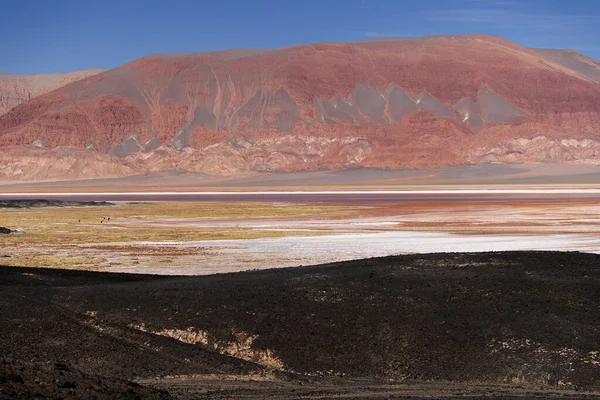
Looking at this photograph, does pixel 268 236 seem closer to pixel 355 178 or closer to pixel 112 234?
pixel 112 234

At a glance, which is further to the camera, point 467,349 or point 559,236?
point 559,236

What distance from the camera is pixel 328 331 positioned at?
15.2 m

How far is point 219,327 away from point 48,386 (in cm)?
626

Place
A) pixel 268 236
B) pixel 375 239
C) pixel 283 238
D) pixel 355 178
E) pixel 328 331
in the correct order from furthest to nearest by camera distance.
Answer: pixel 355 178, pixel 268 236, pixel 283 238, pixel 375 239, pixel 328 331

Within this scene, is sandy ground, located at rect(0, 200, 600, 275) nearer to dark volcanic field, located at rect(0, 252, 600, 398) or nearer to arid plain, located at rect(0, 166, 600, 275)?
arid plain, located at rect(0, 166, 600, 275)

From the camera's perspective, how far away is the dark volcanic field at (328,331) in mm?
13266

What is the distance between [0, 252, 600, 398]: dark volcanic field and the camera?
13.3 metres

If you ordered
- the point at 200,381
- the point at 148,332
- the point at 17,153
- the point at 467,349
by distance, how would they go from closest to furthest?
the point at 200,381
the point at 467,349
the point at 148,332
the point at 17,153

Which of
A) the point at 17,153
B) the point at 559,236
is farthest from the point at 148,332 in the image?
the point at 17,153

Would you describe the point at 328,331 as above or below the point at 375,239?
above

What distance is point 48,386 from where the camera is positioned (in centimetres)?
946

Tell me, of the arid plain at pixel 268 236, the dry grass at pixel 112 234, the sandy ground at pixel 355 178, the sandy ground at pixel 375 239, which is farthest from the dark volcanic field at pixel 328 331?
the sandy ground at pixel 355 178

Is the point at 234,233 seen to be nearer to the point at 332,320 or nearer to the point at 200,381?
the point at 332,320

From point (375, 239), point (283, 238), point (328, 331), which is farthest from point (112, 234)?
point (328, 331)
